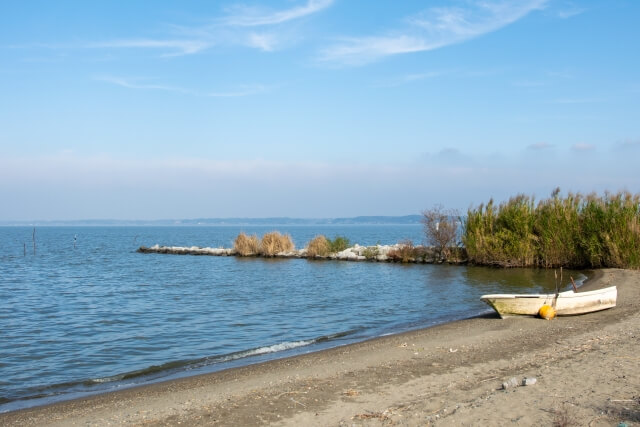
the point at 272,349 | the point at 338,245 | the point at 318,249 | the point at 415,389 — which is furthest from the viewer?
the point at 338,245

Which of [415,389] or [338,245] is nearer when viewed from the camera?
[415,389]

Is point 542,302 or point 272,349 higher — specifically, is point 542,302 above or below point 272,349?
above

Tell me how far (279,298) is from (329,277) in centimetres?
817

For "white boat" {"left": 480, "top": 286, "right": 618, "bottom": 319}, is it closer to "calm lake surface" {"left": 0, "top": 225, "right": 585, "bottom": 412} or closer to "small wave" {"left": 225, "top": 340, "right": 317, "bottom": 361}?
"calm lake surface" {"left": 0, "top": 225, "right": 585, "bottom": 412}

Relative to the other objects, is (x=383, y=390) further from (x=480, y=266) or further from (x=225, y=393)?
(x=480, y=266)

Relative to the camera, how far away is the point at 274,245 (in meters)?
46.1

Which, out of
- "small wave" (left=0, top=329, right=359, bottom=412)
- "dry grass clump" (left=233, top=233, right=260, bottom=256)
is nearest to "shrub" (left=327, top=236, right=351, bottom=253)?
"dry grass clump" (left=233, top=233, right=260, bottom=256)

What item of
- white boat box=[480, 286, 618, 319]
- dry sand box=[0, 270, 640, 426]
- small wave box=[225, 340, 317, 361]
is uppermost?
white boat box=[480, 286, 618, 319]

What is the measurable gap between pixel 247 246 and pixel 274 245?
287 centimetres

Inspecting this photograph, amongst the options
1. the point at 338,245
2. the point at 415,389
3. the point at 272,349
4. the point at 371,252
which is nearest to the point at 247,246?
the point at 338,245

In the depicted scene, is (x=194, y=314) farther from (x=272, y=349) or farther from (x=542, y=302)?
(x=542, y=302)

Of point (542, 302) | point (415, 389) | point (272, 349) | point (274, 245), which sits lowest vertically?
point (272, 349)

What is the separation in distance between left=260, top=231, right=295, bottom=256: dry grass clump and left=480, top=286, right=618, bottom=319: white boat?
102 feet

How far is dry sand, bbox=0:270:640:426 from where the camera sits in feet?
24.3
